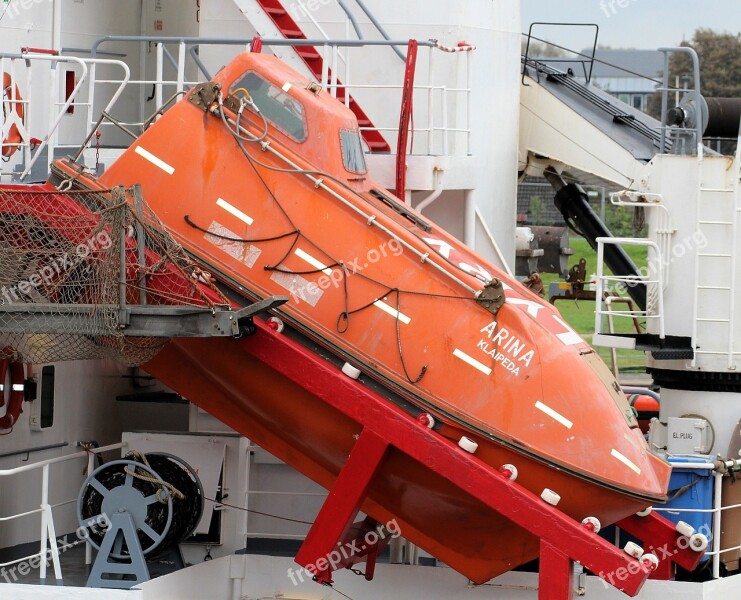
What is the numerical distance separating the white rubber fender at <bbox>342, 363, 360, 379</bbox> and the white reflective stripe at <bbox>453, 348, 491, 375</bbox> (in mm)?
741

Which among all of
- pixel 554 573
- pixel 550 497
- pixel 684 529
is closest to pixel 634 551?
pixel 554 573

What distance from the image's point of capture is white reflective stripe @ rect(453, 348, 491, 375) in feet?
31.4

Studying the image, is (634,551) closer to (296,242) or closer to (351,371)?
(351,371)

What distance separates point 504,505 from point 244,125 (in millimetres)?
3522

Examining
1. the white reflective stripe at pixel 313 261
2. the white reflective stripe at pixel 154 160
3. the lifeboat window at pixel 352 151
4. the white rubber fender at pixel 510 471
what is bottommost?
the white rubber fender at pixel 510 471

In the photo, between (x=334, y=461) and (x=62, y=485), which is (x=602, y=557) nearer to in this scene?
(x=334, y=461)

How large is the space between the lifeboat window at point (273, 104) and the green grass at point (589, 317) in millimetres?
18462

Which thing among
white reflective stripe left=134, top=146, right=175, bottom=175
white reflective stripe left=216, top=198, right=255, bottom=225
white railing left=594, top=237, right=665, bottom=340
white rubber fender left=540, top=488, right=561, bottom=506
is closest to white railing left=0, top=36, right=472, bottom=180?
white reflective stripe left=134, top=146, right=175, bottom=175

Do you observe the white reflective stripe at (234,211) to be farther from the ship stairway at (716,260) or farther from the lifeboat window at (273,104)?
the ship stairway at (716,260)

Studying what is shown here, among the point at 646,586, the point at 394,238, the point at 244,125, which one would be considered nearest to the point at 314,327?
the point at 394,238

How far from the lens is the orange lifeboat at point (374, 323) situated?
31.4 ft

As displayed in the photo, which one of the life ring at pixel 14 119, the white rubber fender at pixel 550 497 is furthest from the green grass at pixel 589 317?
the white rubber fender at pixel 550 497

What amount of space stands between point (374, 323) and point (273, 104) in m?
1.94

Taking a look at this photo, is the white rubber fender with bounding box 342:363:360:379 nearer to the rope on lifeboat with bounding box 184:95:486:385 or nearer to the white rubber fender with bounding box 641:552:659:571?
the rope on lifeboat with bounding box 184:95:486:385
